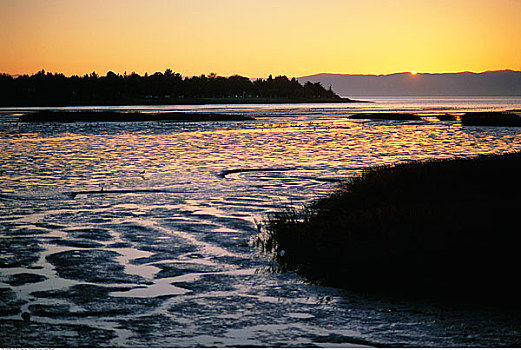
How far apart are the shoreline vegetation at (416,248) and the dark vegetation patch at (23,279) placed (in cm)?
447

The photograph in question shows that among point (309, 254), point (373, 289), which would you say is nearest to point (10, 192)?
point (309, 254)

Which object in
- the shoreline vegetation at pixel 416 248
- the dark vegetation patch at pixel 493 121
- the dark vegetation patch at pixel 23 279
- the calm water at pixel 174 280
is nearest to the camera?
the calm water at pixel 174 280

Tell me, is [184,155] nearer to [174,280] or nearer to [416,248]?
[174,280]

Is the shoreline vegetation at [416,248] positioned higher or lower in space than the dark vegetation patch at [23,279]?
higher

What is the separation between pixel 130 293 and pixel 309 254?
3.49 m

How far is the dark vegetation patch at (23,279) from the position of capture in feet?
32.5

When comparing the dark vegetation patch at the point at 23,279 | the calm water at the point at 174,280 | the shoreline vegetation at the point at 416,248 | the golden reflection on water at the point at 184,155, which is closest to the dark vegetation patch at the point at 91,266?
the calm water at the point at 174,280

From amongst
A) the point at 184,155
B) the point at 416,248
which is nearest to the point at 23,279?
the point at 416,248

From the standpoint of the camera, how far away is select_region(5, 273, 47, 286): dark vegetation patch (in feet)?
32.5

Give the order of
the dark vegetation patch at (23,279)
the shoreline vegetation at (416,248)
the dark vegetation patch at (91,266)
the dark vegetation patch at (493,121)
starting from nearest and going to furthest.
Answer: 1. the shoreline vegetation at (416,248)
2. the dark vegetation patch at (23,279)
3. the dark vegetation patch at (91,266)
4. the dark vegetation patch at (493,121)

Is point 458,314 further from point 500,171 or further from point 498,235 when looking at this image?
point 500,171

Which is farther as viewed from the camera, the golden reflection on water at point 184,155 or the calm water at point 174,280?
the golden reflection on water at point 184,155

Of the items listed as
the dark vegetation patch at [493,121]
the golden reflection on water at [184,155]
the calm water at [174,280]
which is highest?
the dark vegetation patch at [493,121]

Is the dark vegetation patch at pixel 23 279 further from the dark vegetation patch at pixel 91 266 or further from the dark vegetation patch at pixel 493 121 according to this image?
the dark vegetation patch at pixel 493 121
